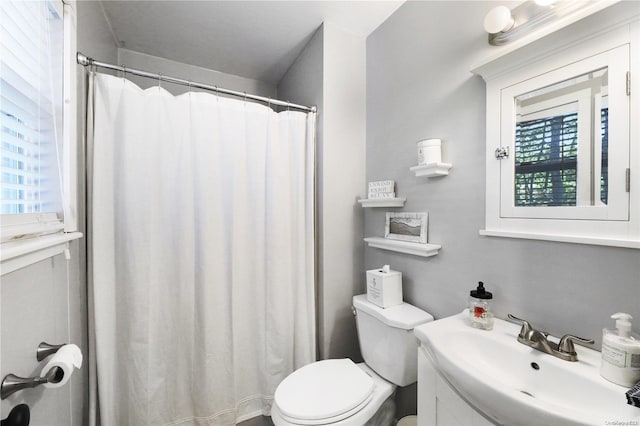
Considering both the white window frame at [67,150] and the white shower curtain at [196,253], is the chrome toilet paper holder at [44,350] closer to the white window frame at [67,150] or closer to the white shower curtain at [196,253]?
the white window frame at [67,150]

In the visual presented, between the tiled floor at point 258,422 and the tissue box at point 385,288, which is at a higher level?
the tissue box at point 385,288

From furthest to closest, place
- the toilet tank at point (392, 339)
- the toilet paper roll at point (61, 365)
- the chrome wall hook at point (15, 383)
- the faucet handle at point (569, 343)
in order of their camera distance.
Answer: the toilet tank at point (392, 339) < the faucet handle at point (569, 343) < the toilet paper roll at point (61, 365) < the chrome wall hook at point (15, 383)

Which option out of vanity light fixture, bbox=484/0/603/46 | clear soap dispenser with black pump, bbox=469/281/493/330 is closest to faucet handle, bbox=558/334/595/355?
clear soap dispenser with black pump, bbox=469/281/493/330

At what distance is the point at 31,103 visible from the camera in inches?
31.5

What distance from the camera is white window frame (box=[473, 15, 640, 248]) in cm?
75

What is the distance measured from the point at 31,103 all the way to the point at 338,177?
1.32 m

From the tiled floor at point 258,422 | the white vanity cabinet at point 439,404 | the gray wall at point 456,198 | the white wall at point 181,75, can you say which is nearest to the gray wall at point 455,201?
the gray wall at point 456,198

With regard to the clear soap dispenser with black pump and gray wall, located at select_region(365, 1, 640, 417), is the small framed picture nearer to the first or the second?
gray wall, located at select_region(365, 1, 640, 417)

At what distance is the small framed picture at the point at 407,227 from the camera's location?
1361mm

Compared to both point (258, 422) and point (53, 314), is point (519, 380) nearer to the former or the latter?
point (258, 422)

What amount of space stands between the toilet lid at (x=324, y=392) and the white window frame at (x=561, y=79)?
87 cm

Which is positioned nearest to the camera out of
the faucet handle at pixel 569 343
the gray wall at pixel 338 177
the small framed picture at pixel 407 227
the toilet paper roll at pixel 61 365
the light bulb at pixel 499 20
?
the toilet paper roll at pixel 61 365

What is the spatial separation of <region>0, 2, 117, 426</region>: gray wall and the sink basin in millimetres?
1097

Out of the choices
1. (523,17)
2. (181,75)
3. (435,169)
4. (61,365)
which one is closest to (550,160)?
(435,169)
